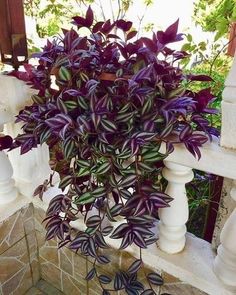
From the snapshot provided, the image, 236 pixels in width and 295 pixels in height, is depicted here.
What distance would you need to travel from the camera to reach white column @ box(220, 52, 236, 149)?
657mm

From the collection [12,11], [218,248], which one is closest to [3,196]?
[12,11]

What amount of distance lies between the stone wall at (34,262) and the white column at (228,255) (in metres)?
0.37

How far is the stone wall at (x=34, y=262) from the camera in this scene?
126 cm

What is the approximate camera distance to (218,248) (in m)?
0.96

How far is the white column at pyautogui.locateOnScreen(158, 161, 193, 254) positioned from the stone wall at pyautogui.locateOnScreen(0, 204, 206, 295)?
0.79 ft

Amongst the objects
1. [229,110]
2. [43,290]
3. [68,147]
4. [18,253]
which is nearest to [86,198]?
[68,147]

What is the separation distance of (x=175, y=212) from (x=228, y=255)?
0.19 metres

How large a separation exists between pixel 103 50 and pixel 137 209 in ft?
1.41

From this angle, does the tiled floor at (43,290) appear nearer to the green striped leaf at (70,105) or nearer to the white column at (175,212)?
the white column at (175,212)

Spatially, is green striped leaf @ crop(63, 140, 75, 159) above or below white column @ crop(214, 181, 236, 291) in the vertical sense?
above

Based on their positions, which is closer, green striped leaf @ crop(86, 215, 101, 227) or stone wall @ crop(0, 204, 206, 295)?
green striped leaf @ crop(86, 215, 101, 227)

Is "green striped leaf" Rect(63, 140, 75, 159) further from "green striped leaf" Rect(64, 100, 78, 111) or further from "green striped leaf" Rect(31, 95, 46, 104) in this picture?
"green striped leaf" Rect(31, 95, 46, 104)

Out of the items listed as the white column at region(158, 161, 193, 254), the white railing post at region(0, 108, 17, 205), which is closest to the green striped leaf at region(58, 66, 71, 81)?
the white column at region(158, 161, 193, 254)

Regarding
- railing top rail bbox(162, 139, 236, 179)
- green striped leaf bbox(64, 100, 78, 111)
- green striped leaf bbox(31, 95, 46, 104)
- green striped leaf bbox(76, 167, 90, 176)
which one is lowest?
green striped leaf bbox(76, 167, 90, 176)
